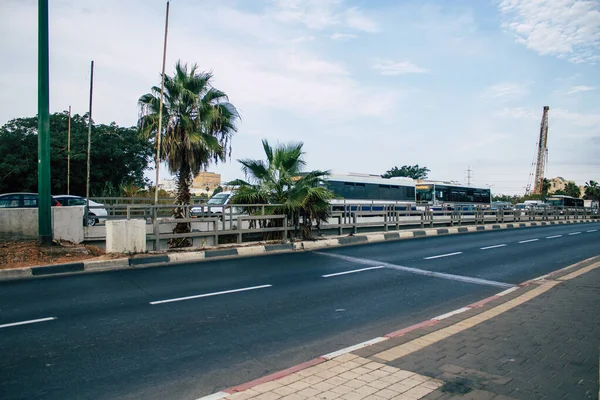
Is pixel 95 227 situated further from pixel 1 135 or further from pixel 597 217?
pixel 597 217

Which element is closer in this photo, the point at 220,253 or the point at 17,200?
the point at 220,253

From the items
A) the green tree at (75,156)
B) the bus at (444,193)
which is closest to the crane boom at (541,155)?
the bus at (444,193)

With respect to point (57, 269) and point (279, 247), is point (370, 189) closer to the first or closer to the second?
point (279, 247)

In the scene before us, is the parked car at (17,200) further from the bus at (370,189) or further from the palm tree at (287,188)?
the bus at (370,189)

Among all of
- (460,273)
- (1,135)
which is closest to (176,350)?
(460,273)

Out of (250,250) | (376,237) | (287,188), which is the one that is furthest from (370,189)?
(250,250)

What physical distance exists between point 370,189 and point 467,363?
83.6 ft

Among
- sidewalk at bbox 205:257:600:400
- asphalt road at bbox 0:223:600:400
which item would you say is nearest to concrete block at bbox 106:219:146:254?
asphalt road at bbox 0:223:600:400

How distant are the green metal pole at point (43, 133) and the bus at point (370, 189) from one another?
16.8 metres

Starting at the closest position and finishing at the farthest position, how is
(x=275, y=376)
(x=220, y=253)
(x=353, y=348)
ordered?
1. (x=275, y=376)
2. (x=353, y=348)
3. (x=220, y=253)

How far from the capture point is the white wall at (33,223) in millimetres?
12586

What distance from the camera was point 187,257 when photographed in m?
12.5

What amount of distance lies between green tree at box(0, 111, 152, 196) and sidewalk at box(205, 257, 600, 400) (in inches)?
1165

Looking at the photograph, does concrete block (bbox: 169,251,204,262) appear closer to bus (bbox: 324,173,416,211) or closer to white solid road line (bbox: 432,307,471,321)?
white solid road line (bbox: 432,307,471,321)
